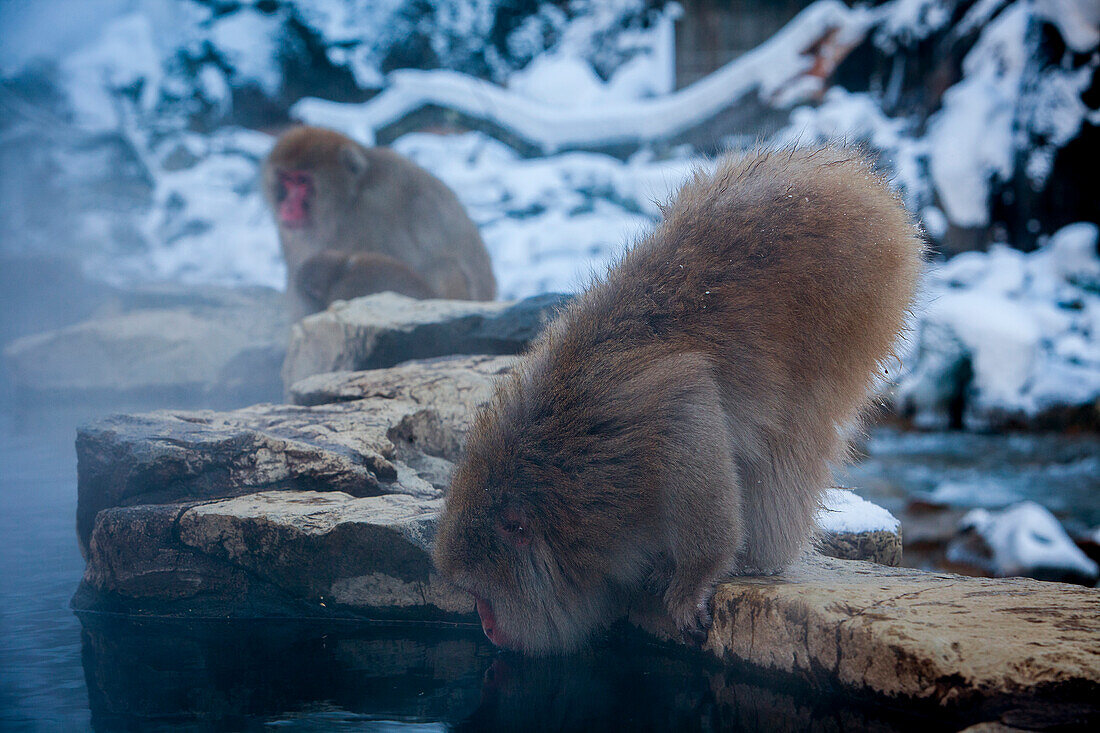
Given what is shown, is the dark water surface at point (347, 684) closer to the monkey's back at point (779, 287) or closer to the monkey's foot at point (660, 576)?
the monkey's foot at point (660, 576)

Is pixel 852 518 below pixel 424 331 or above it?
below

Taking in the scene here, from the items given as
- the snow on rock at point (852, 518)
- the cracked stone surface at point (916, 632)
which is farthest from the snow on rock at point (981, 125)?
the cracked stone surface at point (916, 632)

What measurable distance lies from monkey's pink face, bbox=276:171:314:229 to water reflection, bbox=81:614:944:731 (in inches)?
158

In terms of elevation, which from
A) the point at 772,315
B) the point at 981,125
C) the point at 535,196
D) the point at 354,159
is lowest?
the point at 772,315

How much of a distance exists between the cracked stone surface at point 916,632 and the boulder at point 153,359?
4.41 meters

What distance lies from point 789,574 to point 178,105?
8266 millimetres

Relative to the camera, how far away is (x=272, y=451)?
7.72 ft

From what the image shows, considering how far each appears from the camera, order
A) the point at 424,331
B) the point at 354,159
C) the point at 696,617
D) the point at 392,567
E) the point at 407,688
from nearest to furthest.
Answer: the point at 407,688
the point at 696,617
the point at 392,567
the point at 424,331
the point at 354,159

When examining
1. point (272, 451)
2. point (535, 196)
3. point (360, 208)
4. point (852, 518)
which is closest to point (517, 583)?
point (272, 451)

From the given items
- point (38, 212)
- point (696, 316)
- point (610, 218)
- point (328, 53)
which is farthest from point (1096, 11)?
point (38, 212)

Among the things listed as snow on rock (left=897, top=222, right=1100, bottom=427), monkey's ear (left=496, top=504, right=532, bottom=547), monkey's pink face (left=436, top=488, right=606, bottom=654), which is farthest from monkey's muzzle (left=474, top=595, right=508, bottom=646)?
snow on rock (left=897, top=222, right=1100, bottom=427)

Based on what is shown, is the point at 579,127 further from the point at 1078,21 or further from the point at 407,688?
the point at 407,688

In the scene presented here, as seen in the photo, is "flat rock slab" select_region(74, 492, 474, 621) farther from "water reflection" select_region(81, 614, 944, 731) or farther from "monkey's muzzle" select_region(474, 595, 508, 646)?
"monkey's muzzle" select_region(474, 595, 508, 646)

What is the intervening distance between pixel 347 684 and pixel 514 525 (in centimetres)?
44
